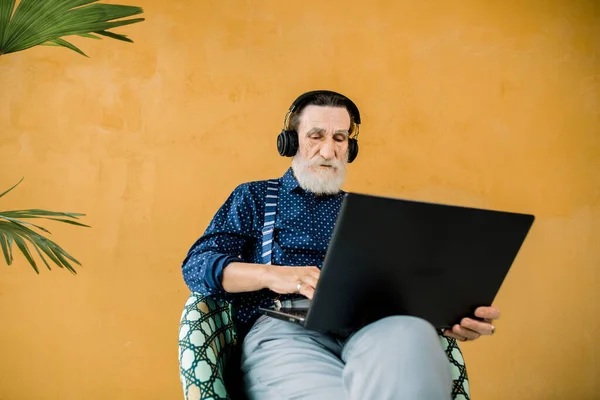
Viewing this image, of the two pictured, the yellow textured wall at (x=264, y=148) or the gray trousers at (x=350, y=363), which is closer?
the gray trousers at (x=350, y=363)

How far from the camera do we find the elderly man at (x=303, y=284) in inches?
37.9

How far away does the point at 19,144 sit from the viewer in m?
2.04

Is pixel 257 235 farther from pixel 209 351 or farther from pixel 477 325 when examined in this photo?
pixel 477 325

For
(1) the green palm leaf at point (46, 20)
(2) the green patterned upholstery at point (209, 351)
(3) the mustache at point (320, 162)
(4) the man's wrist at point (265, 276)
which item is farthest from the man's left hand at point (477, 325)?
(1) the green palm leaf at point (46, 20)

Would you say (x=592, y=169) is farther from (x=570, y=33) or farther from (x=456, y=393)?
(x=456, y=393)

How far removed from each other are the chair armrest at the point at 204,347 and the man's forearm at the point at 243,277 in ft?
0.27

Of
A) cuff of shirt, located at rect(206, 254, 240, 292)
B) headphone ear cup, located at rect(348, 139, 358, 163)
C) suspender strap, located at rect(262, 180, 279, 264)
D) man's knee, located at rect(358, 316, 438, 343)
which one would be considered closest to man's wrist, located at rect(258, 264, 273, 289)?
cuff of shirt, located at rect(206, 254, 240, 292)

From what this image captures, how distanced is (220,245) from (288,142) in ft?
1.38

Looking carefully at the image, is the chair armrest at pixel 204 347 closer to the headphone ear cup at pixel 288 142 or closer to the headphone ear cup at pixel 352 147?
the headphone ear cup at pixel 288 142

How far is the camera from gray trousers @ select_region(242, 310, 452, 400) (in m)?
0.93

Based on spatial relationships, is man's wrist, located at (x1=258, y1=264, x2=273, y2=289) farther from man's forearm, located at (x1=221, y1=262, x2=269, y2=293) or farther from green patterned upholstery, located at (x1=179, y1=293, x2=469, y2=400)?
green patterned upholstery, located at (x1=179, y1=293, x2=469, y2=400)

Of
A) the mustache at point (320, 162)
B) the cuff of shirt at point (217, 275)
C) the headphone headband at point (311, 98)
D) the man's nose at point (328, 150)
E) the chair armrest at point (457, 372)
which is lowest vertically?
the chair armrest at point (457, 372)

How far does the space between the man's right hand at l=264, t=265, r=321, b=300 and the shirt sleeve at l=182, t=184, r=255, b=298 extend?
15 cm

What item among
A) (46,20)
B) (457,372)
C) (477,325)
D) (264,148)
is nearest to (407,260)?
(477,325)
